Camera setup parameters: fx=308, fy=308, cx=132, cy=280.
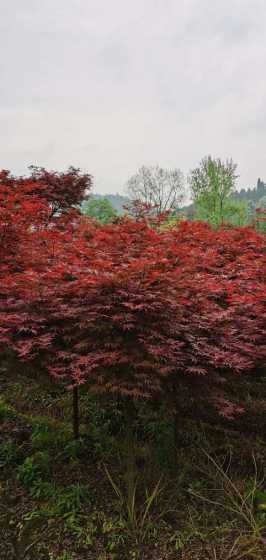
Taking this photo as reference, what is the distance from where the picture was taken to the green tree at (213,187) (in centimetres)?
2470

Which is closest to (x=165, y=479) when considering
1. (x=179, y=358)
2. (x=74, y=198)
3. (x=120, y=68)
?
(x=179, y=358)

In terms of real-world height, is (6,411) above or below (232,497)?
above

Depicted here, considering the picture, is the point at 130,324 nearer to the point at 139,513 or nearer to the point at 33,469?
the point at 139,513

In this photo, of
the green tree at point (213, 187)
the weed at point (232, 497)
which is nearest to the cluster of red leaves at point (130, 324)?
the weed at point (232, 497)

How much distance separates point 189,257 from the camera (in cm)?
425

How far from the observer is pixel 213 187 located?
82.8 feet

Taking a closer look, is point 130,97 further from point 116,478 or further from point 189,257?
point 116,478

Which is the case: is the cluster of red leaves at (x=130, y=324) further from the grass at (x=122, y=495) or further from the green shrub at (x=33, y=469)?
the green shrub at (x=33, y=469)

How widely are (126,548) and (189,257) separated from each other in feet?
10.4

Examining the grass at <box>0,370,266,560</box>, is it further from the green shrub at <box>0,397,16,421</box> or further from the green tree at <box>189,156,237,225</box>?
the green tree at <box>189,156,237,225</box>

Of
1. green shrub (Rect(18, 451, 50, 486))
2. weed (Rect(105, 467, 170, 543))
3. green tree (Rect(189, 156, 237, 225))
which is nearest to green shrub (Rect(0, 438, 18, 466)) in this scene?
green shrub (Rect(18, 451, 50, 486))

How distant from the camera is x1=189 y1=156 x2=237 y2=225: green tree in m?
24.7

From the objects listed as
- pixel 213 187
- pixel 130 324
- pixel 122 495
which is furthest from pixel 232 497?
pixel 213 187

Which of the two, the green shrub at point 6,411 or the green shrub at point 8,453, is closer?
the green shrub at point 8,453
